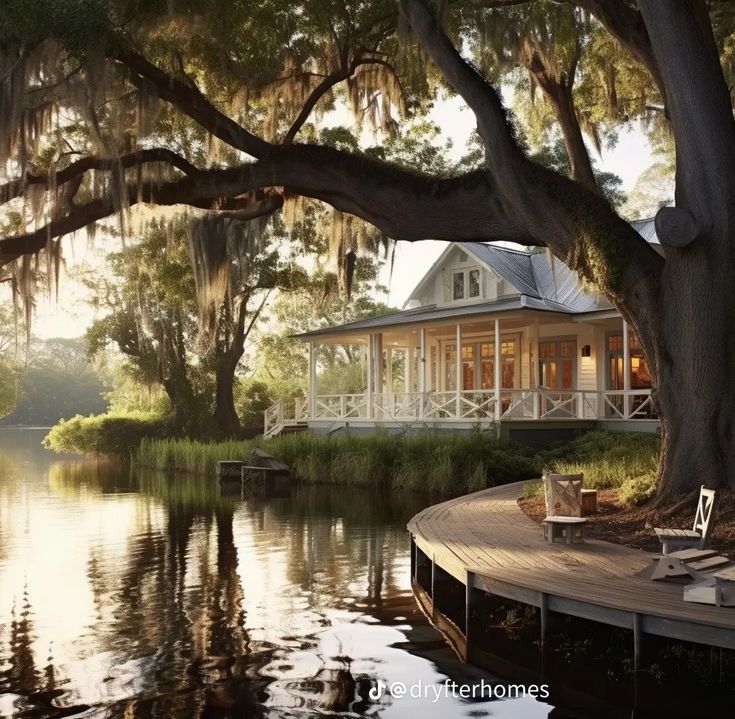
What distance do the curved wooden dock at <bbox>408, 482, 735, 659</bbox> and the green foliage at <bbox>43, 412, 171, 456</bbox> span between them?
29.2m

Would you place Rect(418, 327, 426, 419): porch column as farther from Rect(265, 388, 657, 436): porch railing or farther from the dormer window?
the dormer window

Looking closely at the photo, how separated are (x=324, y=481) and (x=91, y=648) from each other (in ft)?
53.9

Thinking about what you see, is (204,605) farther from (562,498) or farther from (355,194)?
(355,194)

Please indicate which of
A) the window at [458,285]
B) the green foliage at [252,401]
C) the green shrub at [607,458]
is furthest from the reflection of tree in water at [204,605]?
the green foliage at [252,401]

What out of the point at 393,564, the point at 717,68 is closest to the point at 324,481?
the point at 393,564

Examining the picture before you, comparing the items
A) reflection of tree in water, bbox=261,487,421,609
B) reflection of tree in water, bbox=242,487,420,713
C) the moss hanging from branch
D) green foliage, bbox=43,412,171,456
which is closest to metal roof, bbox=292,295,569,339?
reflection of tree in water, bbox=261,487,421,609

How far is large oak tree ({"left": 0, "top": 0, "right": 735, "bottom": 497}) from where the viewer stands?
10.7 m

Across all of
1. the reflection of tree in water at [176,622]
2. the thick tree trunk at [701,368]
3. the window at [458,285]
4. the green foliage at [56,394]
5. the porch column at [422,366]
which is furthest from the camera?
the green foliage at [56,394]

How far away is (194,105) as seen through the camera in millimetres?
13234

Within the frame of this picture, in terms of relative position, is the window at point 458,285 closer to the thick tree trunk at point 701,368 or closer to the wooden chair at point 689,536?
the thick tree trunk at point 701,368

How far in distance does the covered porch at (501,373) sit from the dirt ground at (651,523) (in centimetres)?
1345

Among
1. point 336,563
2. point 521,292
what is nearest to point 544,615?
point 336,563

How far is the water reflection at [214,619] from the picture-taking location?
663 cm

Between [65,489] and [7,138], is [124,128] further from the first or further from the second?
[65,489]
